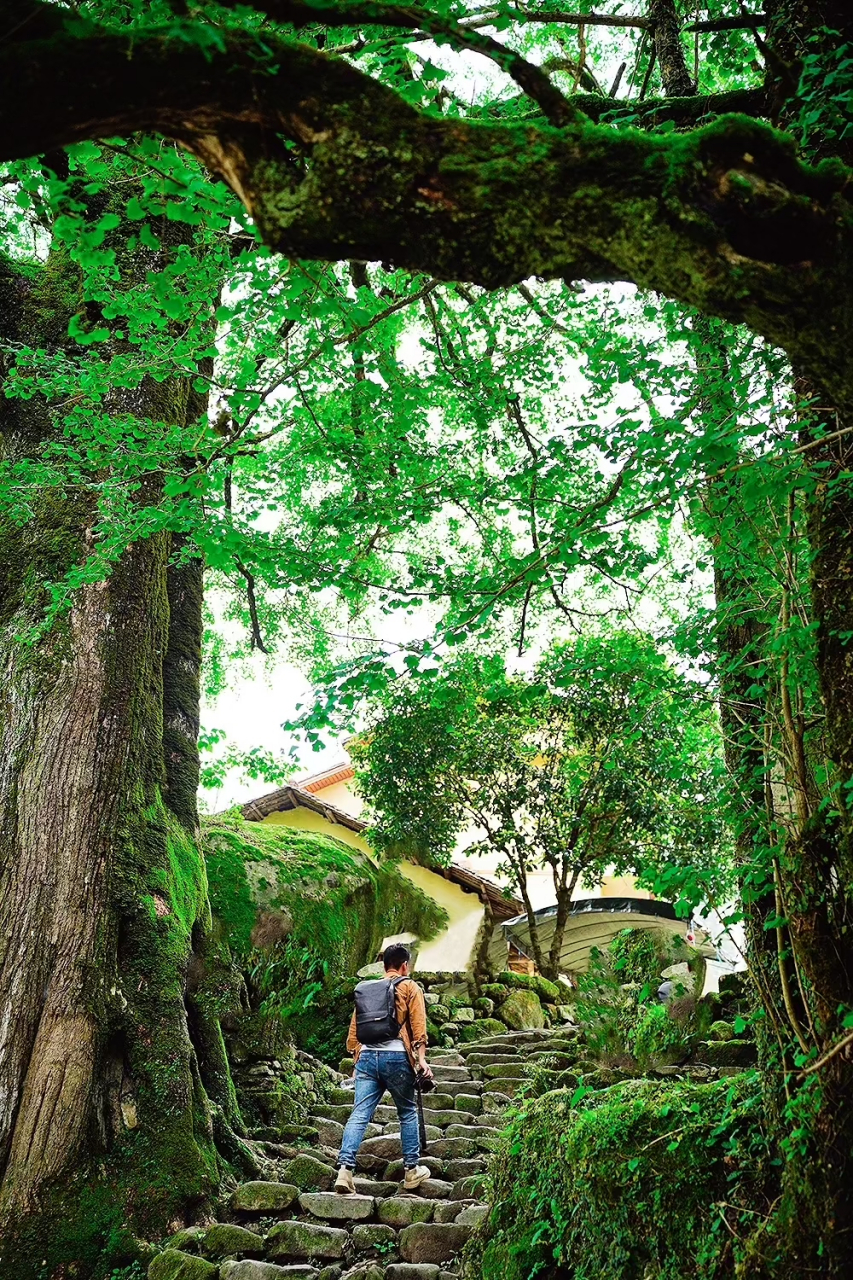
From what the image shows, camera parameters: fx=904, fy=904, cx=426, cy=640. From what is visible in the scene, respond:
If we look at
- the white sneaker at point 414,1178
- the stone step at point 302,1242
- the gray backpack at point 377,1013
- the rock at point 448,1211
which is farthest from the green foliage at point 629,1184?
the gray backpack at point 377,1013

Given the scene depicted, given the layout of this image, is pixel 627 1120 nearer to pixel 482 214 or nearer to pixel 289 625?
pixel 482 214

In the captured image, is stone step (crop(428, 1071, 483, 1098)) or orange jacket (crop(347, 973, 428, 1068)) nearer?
orange jacket (crop(347, 973, 428, 1068))

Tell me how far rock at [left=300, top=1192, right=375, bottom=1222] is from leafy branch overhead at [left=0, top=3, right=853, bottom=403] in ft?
→ 19.8

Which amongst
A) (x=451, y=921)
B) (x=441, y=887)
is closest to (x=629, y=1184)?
(x=441, y=887)

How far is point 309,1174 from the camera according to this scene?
22.0 ft

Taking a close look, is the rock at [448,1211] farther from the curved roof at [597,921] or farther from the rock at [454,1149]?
the curved roof at [597,921]

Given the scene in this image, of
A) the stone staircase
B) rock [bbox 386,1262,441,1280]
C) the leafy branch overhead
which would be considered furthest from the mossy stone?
the leafy branch overhead

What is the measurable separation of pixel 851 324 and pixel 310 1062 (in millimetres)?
9369

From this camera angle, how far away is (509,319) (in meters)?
7.58

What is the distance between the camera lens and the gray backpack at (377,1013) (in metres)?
6.83

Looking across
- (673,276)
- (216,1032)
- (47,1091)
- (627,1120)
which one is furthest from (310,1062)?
(673,276)

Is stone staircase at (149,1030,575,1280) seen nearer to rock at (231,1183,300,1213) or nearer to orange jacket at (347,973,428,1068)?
rock at (231,1183,300,1213)

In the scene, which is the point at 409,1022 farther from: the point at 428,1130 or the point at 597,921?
the point at 597,921

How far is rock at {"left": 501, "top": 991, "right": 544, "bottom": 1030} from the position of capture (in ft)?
41.5
